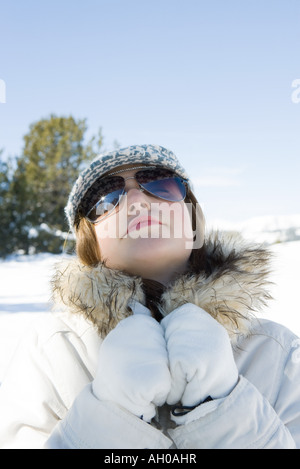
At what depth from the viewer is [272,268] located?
135 cm

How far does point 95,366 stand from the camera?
118 centimetres

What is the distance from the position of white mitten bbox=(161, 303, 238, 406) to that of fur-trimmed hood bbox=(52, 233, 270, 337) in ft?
0.58

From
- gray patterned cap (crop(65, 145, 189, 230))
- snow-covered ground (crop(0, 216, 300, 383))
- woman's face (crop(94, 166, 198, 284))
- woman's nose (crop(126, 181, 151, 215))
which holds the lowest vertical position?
snow-covered ground (crop(0, 216, 300, 383))

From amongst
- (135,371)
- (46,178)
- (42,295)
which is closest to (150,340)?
(135,371)

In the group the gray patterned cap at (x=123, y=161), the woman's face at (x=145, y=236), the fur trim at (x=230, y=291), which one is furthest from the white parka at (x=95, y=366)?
the gray patterned cap at (x=123, y=161)

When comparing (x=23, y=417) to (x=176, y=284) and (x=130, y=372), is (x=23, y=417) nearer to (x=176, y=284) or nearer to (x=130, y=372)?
(x=130, y=372)

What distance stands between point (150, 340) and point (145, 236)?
449 mm

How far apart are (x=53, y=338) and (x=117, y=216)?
1.51ft

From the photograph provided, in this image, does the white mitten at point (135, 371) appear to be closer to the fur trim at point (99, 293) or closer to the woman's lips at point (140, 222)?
the fur trim at point (99, 293)

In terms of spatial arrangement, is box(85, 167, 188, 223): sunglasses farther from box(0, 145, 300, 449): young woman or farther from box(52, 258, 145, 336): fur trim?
box(52, 258, 145, 336): fur trim

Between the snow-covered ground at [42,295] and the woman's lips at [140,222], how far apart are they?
13.2 inches

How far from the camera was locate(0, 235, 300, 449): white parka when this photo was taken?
0.88 meters

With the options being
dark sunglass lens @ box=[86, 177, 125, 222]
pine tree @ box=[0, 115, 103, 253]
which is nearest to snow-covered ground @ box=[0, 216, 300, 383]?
dark sunglass lens @ box=[86, 177, 125, 222]

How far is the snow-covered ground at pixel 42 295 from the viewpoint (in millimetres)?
1617
